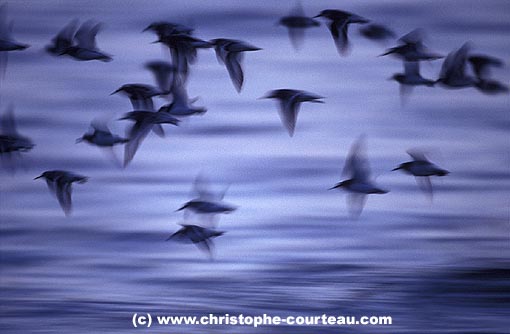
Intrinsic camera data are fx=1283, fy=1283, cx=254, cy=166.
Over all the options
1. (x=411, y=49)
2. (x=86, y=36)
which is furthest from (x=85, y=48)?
(x=411, y=49)

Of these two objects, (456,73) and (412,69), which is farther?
(412,69)

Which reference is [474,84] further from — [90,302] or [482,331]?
[90,302]

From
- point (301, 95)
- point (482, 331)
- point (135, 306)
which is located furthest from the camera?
point (301, 95)

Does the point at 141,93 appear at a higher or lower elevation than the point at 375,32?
lower

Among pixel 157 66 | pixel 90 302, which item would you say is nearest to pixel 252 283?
pixel 90 302

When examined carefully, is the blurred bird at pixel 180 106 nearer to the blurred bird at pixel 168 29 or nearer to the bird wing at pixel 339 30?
the blurred bird at pixel 168 29

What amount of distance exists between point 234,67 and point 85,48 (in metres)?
0.79

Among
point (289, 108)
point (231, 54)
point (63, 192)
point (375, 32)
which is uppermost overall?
point (375, 32)

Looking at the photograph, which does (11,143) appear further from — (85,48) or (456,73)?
(456,73)

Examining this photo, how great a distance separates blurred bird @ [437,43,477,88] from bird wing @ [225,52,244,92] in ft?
3.39

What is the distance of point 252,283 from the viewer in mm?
6535

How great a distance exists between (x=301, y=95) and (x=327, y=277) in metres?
0.95

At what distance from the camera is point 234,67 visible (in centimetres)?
672

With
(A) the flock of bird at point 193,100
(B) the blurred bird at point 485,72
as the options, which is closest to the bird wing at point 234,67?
(A) the flock of bird at point 193,100
